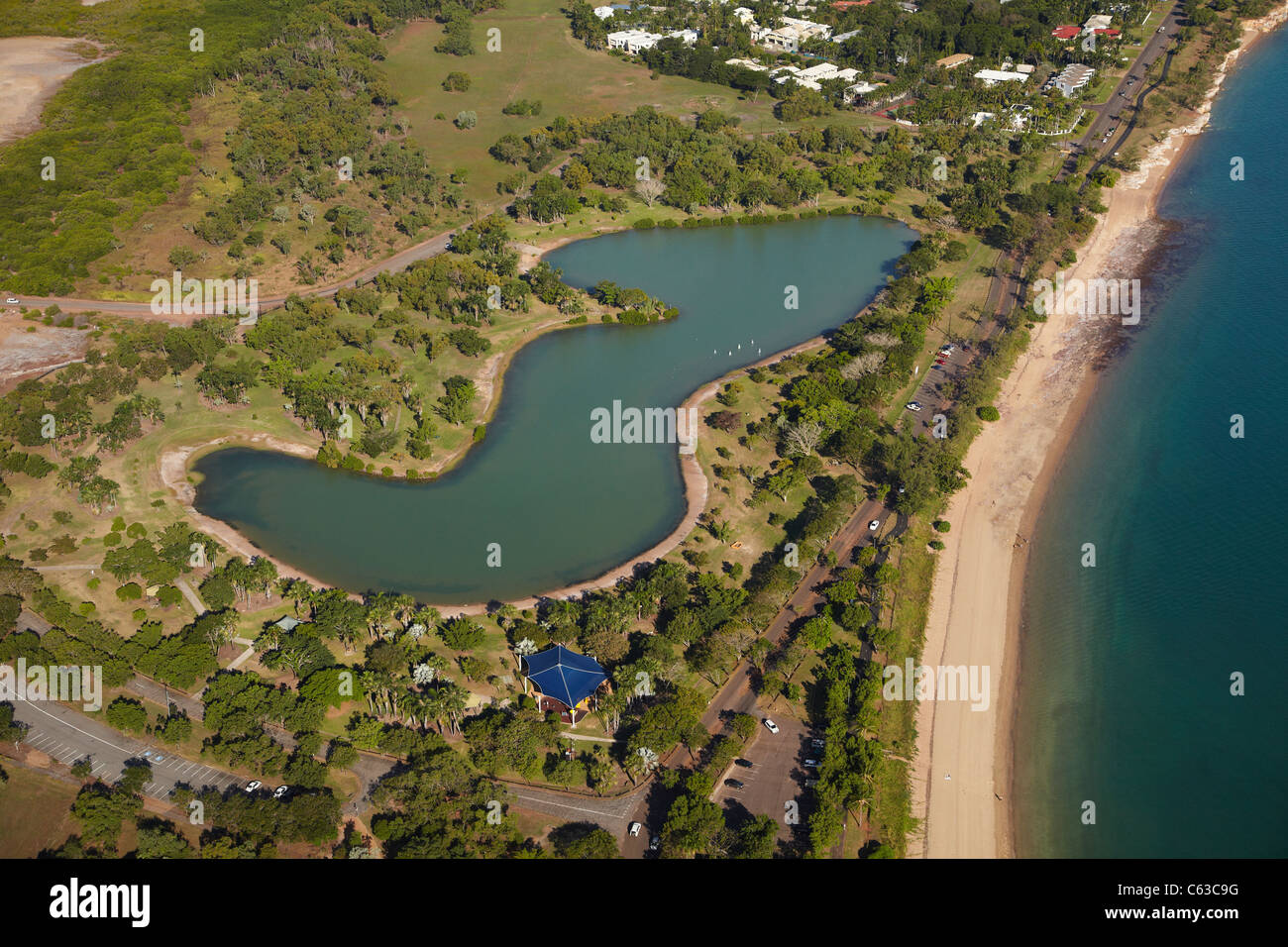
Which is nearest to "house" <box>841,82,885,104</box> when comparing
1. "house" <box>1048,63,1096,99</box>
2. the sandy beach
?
"house" <box>1048,63,1096,99</box>

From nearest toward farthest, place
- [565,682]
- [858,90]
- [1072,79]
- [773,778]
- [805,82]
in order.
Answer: [773,778]
[565,682]
[858,90]
[1072,79]
[805,82]

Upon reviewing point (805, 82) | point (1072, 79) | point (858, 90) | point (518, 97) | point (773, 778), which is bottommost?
point (773, 778)

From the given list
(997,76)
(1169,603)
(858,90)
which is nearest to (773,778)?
(1169,603)

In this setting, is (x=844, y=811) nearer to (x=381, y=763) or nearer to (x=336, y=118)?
(x=381, y=763)

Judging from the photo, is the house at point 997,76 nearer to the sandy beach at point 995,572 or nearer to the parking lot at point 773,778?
the sandy beach at point 995,572

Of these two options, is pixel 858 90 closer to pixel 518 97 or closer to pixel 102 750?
pixel 518 97

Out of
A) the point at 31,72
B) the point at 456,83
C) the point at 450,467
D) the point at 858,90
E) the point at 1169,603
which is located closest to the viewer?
the point at 1169,603

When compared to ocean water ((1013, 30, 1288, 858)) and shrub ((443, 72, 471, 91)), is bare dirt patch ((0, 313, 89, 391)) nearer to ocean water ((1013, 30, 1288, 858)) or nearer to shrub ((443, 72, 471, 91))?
shrub ((443, 72, 471, 91))
